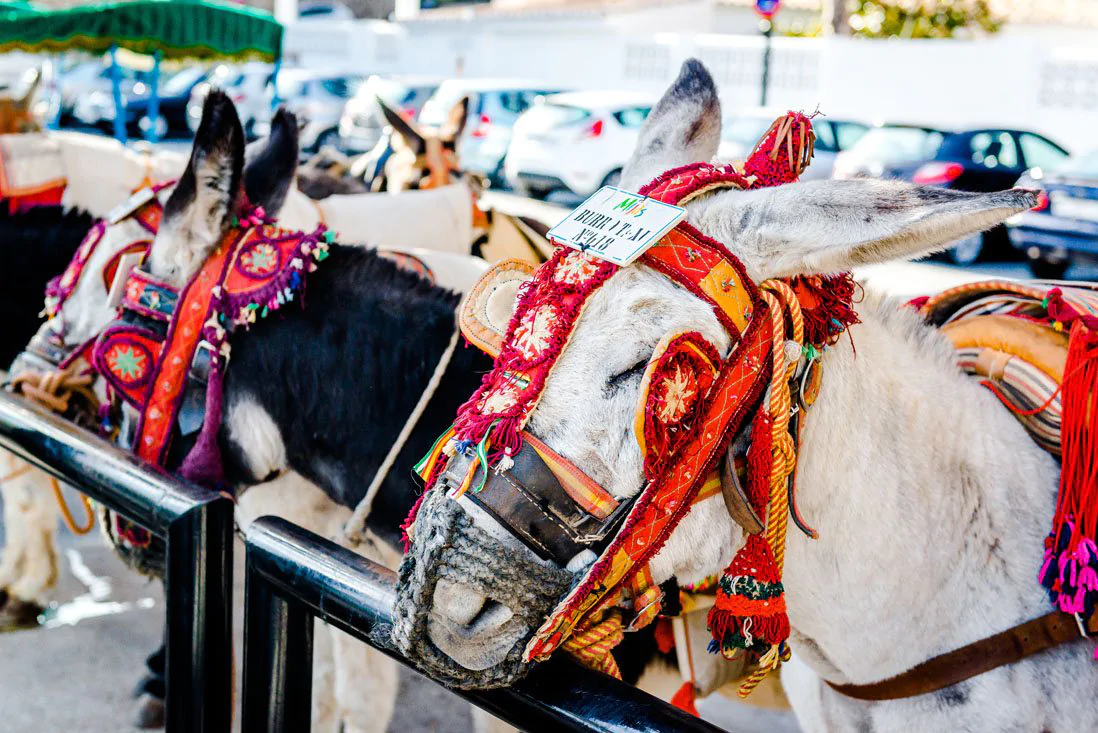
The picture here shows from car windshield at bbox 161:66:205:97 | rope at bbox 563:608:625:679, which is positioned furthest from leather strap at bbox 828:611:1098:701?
car windshield at bbox 161:66:205:97

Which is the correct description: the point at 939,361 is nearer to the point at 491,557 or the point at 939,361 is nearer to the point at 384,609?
the point at 491,557

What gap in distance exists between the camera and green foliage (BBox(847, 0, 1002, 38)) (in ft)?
73.7

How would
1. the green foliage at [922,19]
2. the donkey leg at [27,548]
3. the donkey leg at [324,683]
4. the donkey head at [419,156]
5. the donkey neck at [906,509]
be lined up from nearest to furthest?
the donkey neck at [906,509]
the donkey leg at [324,683]
the donkey leg at [27,548]
the donkey head at [419,156]
the green foliage at [922,19]

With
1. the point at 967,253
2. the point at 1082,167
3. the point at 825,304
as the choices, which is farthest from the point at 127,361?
the point at 967,253

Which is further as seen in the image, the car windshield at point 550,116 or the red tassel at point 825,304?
the car windshield at point 550,116

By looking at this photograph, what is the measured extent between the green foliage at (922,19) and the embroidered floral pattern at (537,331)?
75.6 feet

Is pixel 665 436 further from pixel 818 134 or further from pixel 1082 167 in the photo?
pixel 818 134

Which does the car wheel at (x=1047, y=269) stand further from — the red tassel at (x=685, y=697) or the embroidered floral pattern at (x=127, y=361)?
the embroidered floral pattern at (x=127, y=361)

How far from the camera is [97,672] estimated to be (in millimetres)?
3893

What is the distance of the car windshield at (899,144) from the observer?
1333 centimetres

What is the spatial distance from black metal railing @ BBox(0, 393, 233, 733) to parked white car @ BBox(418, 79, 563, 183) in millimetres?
15301

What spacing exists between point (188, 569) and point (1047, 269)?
12.0m

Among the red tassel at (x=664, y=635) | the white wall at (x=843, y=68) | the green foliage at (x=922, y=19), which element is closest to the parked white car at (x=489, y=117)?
the white wall at (x=843, y=68)

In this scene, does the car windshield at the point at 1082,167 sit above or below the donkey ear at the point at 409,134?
below
